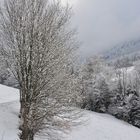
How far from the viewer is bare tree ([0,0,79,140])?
14766 mm

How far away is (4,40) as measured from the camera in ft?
51.6

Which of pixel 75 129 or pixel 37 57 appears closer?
pixel 37 57

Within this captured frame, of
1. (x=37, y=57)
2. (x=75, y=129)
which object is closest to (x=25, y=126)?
(x=37, y=57)

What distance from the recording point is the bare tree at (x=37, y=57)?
14.8 meters

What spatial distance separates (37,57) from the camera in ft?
48.4

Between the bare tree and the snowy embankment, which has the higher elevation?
the bare tree

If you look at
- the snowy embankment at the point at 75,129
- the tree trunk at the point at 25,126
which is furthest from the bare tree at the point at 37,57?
the snowy embankment at the point at 75,129

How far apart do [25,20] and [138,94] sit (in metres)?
47.8

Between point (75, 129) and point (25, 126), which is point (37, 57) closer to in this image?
point (25, 126)

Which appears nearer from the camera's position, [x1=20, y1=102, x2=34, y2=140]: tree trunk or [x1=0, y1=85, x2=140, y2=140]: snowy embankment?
[x1=20, y1=102, x2=34, y2=140]: tree trunk

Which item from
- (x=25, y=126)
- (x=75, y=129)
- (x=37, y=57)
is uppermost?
(x=37, y=57)

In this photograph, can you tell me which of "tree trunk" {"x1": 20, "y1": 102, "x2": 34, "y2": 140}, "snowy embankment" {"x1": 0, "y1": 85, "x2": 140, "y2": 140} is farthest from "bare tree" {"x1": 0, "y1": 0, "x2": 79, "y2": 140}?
"snowy embankment" {"x1": 0, "y1": 85, "x2": 140, "y2": 140}

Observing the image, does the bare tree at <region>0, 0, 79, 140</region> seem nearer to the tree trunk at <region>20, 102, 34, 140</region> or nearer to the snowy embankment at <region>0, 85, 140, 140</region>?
the tree trunk at <region>20, 102, 34, 140</region>

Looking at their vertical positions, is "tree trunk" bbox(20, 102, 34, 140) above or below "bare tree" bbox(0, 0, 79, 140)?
below
